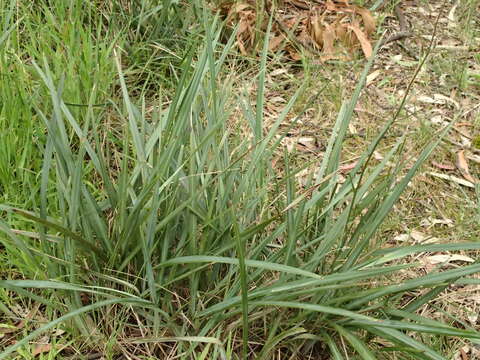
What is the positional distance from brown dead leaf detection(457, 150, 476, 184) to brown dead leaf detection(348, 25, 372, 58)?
0.74 metres

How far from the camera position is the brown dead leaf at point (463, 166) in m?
2.93

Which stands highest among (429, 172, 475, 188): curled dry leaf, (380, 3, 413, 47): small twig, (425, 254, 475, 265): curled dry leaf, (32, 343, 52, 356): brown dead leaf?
(380, 3, 413, 47): small twig

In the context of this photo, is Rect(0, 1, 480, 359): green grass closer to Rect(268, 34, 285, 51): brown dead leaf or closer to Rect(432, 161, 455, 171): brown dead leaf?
Rect(432, 161, 455, 171): brown dead leaf

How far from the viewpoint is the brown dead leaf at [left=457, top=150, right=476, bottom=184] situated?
293 centimetres

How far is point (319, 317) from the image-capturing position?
6.06 ft

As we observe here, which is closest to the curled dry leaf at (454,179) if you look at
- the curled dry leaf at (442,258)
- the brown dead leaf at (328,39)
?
the curled dry leaf at (442,258)

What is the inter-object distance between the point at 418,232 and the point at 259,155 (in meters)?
1.00

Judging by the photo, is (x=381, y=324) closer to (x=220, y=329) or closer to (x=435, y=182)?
(x=220, y=329)

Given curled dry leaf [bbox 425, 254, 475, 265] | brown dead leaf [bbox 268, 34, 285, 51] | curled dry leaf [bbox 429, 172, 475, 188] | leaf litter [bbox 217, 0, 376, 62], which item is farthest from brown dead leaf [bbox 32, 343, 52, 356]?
brown dead leaf [bbox 268, 34, 285, 51]

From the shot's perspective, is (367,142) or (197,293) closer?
(197,293)

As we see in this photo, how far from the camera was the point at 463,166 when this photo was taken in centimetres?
297

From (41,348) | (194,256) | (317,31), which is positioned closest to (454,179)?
(317,31)

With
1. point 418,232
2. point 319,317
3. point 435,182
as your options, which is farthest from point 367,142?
point 319,317

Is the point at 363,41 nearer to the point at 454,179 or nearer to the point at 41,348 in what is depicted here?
the point at 454,179
